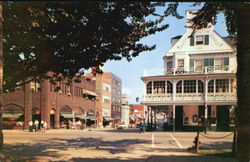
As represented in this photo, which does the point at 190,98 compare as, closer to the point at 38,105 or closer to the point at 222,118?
the point at 222,118

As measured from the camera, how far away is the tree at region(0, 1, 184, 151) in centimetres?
829

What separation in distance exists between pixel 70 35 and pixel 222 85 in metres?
27.4

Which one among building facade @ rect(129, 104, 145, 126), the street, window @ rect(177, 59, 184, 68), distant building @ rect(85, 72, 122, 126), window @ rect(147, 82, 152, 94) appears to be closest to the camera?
the street

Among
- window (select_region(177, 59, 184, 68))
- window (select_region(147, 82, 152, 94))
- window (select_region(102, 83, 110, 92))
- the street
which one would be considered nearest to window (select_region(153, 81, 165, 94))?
window (select_region(147, 82, 152, 94))

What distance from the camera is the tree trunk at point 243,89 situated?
20.8ft

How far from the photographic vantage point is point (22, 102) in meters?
41.3

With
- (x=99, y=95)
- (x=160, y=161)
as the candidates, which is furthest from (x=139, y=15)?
(x=99, y=95)

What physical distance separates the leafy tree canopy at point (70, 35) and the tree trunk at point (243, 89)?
3082 mm

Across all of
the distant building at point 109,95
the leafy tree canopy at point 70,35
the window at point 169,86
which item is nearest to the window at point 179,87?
the window at point 169,86

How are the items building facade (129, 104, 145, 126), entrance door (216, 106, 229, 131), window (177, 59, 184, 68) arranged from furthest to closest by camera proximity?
1. building facade (129, 104, 145, 126)
2. window (177, 59, 184, 68)
3. entrance door (216, 106, 229, 131)

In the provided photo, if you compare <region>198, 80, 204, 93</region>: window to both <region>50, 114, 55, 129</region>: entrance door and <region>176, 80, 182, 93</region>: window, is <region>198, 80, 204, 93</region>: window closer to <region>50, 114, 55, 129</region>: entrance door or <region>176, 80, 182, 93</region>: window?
<region>176, 80, 182, 93</region>: window

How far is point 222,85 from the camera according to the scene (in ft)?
107

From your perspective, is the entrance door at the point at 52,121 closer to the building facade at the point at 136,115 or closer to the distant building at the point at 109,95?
the distant building at the point at 109,95

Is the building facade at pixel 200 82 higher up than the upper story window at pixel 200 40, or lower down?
lower down
